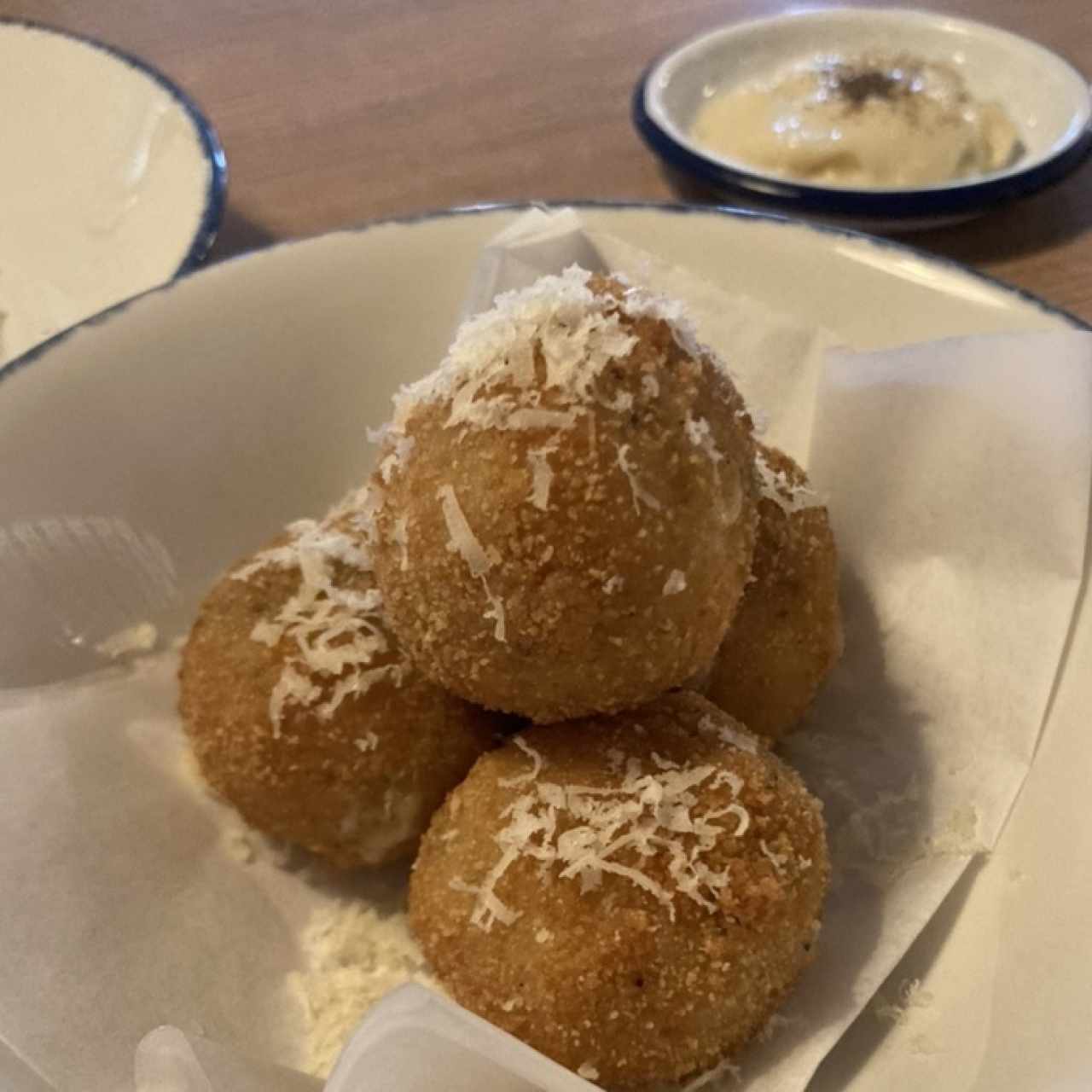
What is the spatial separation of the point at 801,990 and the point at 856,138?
43.8 inches

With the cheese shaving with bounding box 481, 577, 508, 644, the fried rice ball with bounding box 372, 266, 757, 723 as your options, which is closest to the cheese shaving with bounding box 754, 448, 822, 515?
the fried rice ball with bounding box 372, 266, 757, 723

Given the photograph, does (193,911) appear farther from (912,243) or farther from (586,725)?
(912,243)

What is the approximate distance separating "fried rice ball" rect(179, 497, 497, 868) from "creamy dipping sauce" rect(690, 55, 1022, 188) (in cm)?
92

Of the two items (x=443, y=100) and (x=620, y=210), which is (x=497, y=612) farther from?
(x=443, y=100)

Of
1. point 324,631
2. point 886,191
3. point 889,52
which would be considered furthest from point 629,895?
point 889,52

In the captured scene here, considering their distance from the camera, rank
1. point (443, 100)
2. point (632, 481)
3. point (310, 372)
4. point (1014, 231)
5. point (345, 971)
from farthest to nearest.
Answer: point (443, 100) < point (1014, 231) < point (310, 372) < point (345, 971) < point (632, 481)

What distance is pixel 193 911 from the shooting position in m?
0.81

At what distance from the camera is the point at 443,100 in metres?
1.74

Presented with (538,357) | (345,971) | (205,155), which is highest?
(538,357)

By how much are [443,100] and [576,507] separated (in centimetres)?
124

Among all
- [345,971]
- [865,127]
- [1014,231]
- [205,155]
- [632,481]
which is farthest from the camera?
[865,127]

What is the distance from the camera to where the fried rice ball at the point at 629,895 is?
67cm

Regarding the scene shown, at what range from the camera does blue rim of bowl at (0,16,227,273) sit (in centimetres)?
119

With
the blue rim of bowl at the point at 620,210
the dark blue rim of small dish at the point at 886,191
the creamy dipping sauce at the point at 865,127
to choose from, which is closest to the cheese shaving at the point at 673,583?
the blue rim of bowl at the point at 620,210
